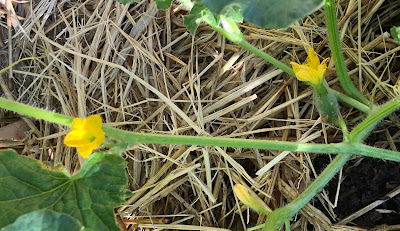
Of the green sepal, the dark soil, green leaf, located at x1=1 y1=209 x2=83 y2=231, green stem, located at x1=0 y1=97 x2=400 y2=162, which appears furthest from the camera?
the dark soil

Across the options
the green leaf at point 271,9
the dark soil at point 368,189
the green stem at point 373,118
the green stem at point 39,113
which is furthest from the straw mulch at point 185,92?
the green leaf at point 271,9

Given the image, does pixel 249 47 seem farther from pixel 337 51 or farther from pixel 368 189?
pixel 368 189

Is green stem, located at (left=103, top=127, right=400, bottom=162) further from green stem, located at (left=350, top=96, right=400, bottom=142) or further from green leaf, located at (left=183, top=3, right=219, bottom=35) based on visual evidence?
green leaf, located at (left=183, top=3, right=219, bottom=35)

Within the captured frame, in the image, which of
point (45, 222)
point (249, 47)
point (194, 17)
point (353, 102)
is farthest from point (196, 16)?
point (45, 222)

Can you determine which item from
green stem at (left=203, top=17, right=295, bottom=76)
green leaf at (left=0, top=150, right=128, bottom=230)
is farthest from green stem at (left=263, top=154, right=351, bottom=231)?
green leaf at (left=0, top=150, right=128, bottom=230)

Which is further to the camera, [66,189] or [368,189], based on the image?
[368,189]

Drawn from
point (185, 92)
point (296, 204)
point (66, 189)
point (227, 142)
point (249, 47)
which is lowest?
point (296, 204)

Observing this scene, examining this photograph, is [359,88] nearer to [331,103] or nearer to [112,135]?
[331,103]
